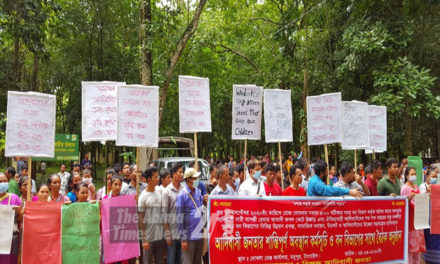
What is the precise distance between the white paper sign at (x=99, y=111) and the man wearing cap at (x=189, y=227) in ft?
5.76

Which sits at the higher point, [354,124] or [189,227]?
[354,124]

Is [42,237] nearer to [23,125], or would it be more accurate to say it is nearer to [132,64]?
[23,125]

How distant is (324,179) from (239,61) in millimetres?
22860

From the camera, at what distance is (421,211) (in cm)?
729

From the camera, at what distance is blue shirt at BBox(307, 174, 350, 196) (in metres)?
6.17

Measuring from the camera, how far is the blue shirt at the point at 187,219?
5914 millimetres

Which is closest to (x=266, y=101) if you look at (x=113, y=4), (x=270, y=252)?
(x=270, y=252)

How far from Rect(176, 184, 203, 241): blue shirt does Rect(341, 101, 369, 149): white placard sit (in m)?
3.70

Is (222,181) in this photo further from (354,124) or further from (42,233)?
(354,124)

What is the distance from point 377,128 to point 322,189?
3.67m

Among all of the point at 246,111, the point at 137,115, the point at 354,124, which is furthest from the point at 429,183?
the point at 137,115

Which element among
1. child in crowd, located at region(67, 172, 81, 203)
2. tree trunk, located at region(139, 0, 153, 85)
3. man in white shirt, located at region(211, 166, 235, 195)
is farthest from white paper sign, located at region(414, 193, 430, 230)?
tree trunk, located at region(139, 0, 153, 85)

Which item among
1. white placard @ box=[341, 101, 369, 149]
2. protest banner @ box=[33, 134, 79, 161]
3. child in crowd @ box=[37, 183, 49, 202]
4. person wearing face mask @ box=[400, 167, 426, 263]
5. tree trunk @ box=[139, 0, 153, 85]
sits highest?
tree trunk @ box=[139, 0, 153, 85]

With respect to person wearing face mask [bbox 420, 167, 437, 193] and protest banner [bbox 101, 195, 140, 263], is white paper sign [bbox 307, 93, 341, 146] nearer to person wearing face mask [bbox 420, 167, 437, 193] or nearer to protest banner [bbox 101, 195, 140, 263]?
person wearing face mask [bbox 420, 167, 437, 193]
